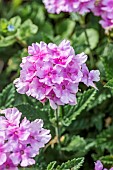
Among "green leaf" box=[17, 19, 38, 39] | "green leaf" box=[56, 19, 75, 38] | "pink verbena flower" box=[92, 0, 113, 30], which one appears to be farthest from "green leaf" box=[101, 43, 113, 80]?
"green leaf" box=[56, 19, 75, 38]

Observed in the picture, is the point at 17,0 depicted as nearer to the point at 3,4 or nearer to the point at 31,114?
the point at 3,4

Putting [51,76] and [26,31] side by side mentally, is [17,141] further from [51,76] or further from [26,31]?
[26,31]

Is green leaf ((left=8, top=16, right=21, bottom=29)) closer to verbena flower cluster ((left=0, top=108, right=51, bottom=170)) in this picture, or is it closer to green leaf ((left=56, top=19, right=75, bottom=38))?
green leaf ((left=56, top=19, right=75, bottom=38))

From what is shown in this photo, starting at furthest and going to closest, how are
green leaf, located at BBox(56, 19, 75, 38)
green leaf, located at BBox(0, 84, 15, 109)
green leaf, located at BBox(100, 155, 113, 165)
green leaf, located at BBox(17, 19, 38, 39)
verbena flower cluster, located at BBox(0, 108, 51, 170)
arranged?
1. green leaf, located at BBox(56, 19, 75, 38)
2. green leaf, located at BBox(17, 19, 38, 39)
3. green leaf, located at BBox(0, 84, 15, 109)
4. green leaf, located at BBox(100, 155, 113, 165)
5. verbena flower cluster, located at BBox(0, 108, 51, 170)

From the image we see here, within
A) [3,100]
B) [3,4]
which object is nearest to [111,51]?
[3,100]

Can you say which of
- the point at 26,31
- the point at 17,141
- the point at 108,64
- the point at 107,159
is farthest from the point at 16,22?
the point at 17,141

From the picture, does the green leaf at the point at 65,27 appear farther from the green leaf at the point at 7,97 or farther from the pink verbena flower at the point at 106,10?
the green leaf at the point at 7,97

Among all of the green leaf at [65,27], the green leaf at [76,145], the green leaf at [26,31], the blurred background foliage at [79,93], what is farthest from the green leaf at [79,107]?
the green leaf at [65,27]
